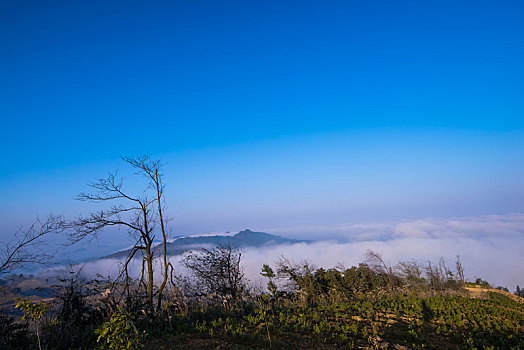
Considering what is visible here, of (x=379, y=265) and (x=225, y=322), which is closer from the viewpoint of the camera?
(x=225, y=322)

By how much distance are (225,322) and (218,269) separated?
5624 mm

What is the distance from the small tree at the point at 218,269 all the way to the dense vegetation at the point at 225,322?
2.0 inches

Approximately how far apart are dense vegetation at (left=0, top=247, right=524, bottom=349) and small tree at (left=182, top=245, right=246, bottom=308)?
0.16 ft

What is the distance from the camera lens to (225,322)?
8.81 meters

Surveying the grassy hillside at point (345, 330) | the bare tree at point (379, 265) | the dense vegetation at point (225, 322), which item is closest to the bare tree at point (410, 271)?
the bare tree at point (379, 265)

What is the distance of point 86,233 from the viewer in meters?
8.87

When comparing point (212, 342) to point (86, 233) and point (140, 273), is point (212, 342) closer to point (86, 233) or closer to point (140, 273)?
point (140, 273)

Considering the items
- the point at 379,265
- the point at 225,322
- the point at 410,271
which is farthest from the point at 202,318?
the point at 410,271

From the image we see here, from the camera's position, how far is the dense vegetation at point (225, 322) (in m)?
7.04

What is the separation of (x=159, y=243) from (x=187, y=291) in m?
4.45

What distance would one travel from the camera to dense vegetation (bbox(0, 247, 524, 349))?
7042 mm

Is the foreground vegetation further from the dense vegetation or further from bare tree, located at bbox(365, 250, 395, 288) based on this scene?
bare tree, located at bbox(365, 250, 395, 288)

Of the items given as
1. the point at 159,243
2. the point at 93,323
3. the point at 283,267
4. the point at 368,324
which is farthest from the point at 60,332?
the point at 283,267

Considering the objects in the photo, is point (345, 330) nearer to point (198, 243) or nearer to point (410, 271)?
point (410, 271)
